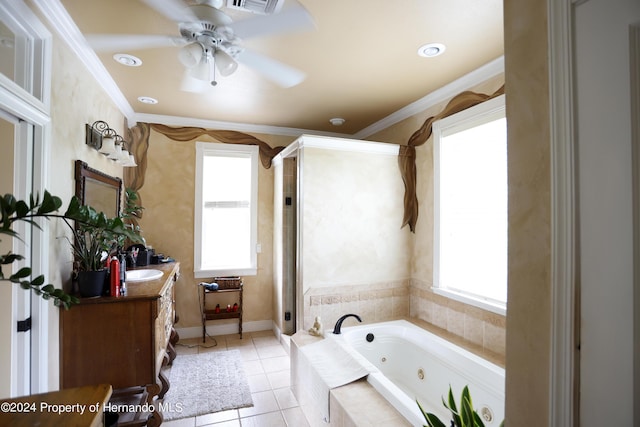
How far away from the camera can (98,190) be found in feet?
8.07

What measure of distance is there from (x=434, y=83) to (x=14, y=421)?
3097mm

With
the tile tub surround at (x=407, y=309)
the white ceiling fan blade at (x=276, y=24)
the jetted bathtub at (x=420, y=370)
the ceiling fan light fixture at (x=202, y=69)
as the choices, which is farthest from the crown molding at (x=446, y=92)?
the jetted bathtub at (x=420, y=370)

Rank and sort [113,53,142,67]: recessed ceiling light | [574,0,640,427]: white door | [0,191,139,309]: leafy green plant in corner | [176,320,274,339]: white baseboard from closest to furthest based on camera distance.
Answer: [574,0,640,427]: white door → [0,191,139,309]: leafy green plant in corner → [113,53,142,67]: recessed ceiling light → [176,320,274,339]: white baseboard

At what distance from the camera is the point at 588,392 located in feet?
2.08

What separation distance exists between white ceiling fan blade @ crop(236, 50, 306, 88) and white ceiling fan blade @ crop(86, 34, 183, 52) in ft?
1.45

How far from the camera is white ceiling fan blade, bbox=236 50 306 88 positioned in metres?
2.16

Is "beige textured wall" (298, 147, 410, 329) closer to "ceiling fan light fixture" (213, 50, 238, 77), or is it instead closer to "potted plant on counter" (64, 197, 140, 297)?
"ceiling fan light fixture" (213, 50, 238, 77)

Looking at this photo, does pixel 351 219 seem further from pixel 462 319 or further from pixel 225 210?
pixel 225 210

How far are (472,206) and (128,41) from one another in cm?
277

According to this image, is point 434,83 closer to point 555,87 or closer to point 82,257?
point 555,87

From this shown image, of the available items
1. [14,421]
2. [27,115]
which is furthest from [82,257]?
[14,421]

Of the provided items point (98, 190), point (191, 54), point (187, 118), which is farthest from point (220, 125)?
point (191, 54)

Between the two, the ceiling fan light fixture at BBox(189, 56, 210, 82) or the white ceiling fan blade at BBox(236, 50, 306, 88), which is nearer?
the ceiling fan light fixture at BBox(189, 56, 210, 82)

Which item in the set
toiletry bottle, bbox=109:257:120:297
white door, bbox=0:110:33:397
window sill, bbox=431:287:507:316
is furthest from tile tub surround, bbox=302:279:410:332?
white door, bbox=0:110:33:397
